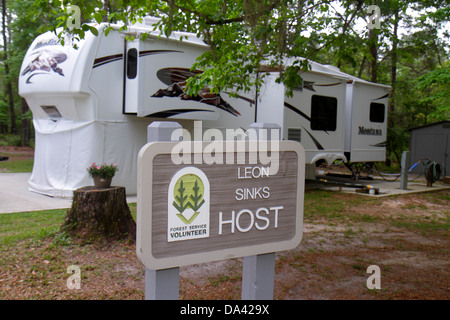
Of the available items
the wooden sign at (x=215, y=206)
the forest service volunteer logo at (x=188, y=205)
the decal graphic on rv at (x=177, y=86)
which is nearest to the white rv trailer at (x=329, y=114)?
the decal graphic on rv at (x=177, y=86)

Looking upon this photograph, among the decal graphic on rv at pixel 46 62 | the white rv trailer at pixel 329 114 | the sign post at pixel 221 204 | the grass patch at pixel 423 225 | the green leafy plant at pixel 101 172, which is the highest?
the decal graphic on rv at pixel 46 62

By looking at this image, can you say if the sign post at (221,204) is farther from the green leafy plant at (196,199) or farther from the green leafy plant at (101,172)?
the green leafy plant at (101,172)

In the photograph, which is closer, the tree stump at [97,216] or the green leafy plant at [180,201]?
the green leafy plant at [180,201]

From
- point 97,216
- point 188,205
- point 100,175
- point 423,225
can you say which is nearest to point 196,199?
point 188,205

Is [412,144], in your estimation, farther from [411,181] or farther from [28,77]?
[28,77]

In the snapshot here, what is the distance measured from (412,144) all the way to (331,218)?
33.7ft

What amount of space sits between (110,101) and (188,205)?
7672 mm

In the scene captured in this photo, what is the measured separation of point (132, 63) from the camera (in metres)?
9.49

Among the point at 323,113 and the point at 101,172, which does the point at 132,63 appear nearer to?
the point at 101,172

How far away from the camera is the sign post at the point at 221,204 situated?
220 centimetres

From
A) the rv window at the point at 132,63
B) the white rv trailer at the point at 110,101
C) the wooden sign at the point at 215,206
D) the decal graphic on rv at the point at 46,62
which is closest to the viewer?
the wooden sign at the point at 215,206

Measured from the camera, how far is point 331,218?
8141 mm

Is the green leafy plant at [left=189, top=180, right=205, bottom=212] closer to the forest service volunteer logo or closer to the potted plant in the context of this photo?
the forest service volunteer logo

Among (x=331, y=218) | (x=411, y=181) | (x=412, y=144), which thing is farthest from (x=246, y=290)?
(x=412, y=144)
